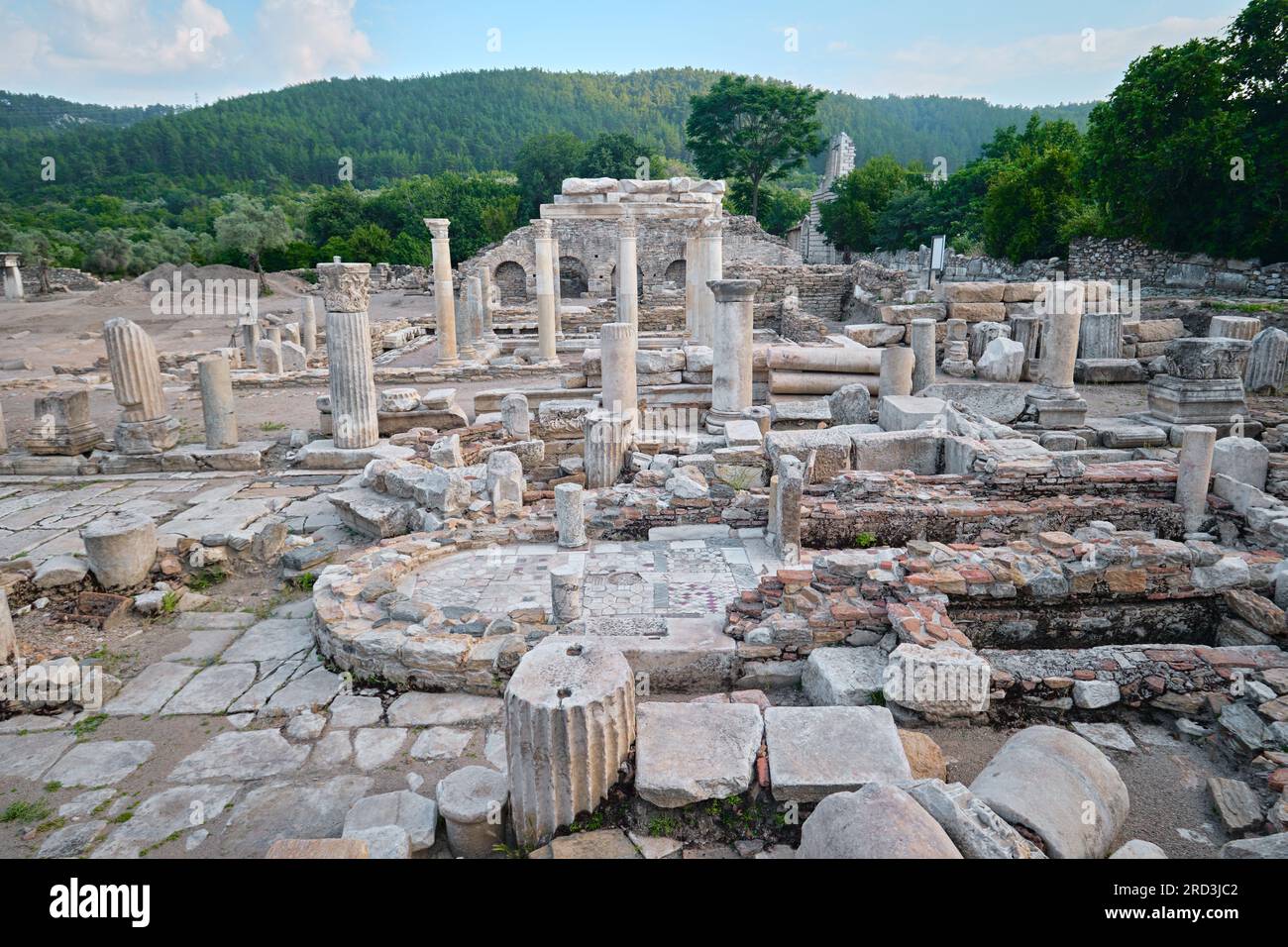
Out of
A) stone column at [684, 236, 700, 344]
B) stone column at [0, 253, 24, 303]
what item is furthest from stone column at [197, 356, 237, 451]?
stone column at [0, 253, 24, 303]

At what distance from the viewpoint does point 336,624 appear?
6230 millimetres

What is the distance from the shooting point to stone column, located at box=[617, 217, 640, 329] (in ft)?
62.0

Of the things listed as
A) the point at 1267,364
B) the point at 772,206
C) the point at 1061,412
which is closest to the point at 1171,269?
the point at 1267,364

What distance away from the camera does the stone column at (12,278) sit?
34.4m

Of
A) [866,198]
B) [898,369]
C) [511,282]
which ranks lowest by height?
[898,369]

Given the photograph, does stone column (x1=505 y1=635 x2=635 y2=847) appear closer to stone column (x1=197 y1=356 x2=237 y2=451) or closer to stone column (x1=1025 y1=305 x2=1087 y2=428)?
stone column (x1=1025 y1=305 x2=1087 y2=428)

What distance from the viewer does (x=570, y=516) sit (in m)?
8.11

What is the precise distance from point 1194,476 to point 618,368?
699cm

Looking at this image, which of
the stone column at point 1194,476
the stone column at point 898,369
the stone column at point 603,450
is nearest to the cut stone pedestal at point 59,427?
the stone column at point 603,450

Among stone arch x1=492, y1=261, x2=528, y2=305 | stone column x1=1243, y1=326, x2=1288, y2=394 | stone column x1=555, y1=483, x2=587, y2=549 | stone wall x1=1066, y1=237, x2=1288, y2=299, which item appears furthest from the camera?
stone arch x1=492, y1=261, x2=528, y2=305

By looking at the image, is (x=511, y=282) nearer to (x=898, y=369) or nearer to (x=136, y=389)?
(x=136, y=389)

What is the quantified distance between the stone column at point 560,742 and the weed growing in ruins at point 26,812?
2787 millimetres

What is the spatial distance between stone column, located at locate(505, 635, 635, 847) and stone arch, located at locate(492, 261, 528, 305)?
116 ft
